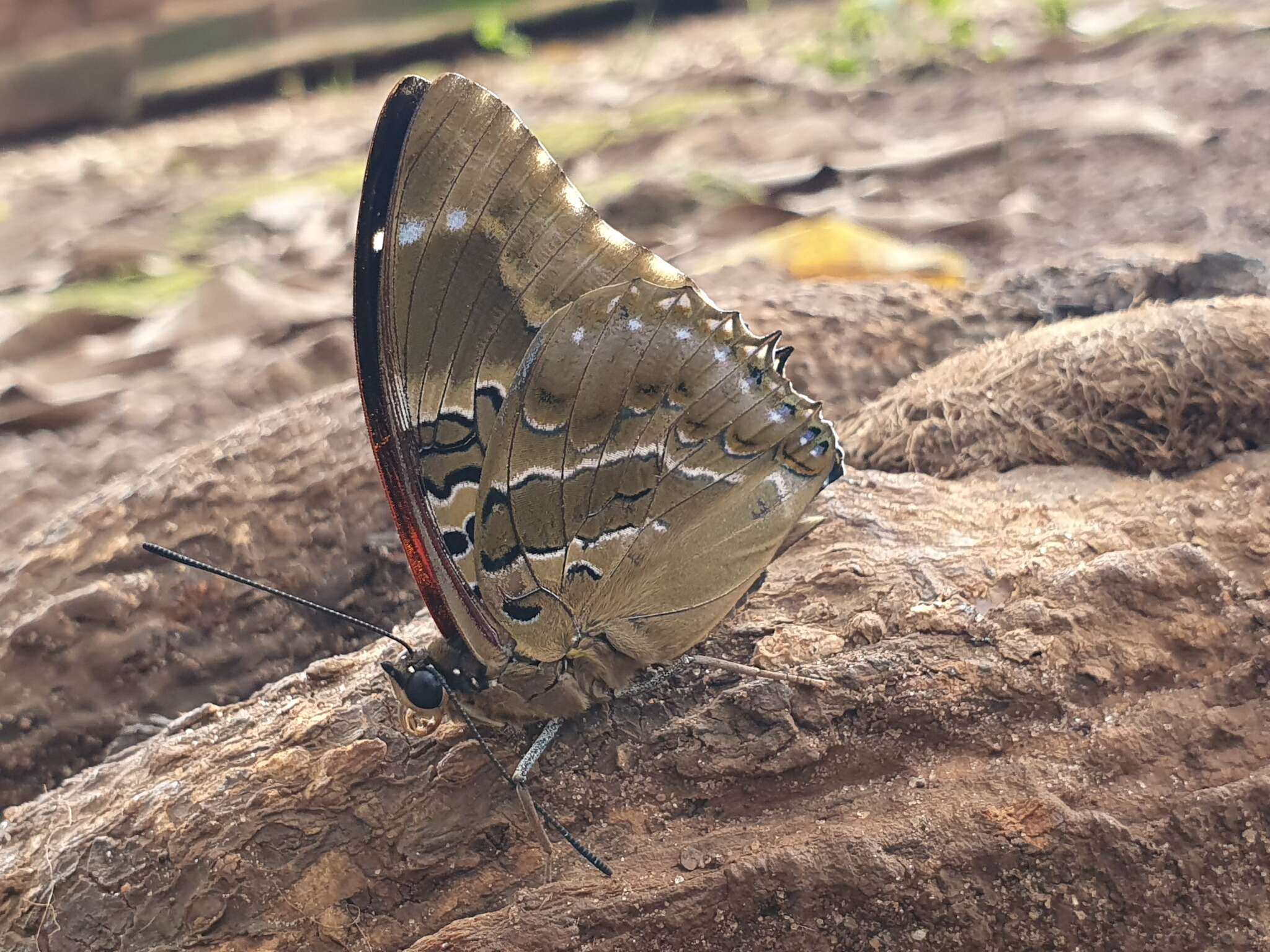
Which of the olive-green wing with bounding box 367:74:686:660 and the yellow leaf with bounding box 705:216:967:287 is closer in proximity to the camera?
the olive-green wing with bounding box 367:74:686:660

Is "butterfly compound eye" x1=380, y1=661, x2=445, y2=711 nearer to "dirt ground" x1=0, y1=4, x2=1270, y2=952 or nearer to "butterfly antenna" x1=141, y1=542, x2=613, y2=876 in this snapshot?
"butterfly antenna" x1=141, y1=542, x2=613, y2=876

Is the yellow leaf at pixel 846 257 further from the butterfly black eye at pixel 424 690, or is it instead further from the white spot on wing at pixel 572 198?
the butterfly black eye at pixel 424 690

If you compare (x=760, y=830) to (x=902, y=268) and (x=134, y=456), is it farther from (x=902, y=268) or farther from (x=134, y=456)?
(x=134, y=456)

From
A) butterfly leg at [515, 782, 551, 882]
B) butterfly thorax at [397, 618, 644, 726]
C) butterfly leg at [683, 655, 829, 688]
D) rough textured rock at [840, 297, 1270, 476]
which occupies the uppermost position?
rough textured rock at [840, 297, 1270, 476]

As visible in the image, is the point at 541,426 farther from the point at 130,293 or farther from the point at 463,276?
the point at 130,293

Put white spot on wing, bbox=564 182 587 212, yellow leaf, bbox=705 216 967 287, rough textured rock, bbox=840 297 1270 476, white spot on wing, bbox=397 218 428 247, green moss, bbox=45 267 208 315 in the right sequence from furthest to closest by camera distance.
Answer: green moss, bbox=45 267 208 315 < yellow leaf, bbox=705 216 967 287 < rough textured rock, bbox=840 297 1270 476 < white spot on wing, bbox=564 182 587 212 < white spot on wing, bbox=397 218 428 247

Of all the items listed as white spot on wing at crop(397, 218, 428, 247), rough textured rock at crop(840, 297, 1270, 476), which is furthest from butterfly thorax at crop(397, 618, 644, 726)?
rough textured rock at crop(840, 297, 1270, 476)
